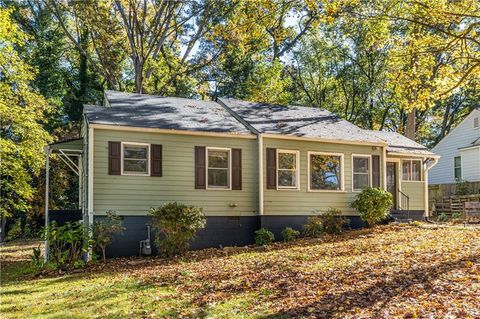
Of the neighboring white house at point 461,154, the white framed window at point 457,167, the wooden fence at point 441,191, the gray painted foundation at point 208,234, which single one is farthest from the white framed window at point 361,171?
the white framed window at point 457,167

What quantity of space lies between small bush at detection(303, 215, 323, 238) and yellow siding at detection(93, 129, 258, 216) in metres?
1.91

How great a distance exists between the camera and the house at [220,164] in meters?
13.4

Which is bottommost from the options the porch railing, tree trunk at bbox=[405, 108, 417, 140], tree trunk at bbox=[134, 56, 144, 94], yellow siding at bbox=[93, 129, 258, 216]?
the porch railing

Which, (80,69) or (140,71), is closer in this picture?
(140,71)

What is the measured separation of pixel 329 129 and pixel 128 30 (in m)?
12.8

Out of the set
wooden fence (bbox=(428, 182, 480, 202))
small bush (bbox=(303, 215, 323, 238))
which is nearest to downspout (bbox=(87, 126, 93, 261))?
small bush (bbox=(303, 215, 323, 238))

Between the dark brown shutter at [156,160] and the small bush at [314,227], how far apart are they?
5.26 meters

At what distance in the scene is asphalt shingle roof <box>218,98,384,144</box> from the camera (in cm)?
1617

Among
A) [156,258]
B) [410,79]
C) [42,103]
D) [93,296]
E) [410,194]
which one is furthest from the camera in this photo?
[410,194]

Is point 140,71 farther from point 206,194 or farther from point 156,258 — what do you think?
point 156,258

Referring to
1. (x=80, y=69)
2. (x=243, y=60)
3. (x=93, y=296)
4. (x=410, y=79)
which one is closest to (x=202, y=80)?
(x=243, y=60)

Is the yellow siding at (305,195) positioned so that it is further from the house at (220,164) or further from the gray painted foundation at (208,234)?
the gray painted foundation at (208,234)

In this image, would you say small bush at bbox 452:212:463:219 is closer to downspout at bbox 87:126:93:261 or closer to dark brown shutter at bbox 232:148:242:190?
dark brown shutter at bbox 232:148:242:190

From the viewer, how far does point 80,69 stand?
88.7 feet
